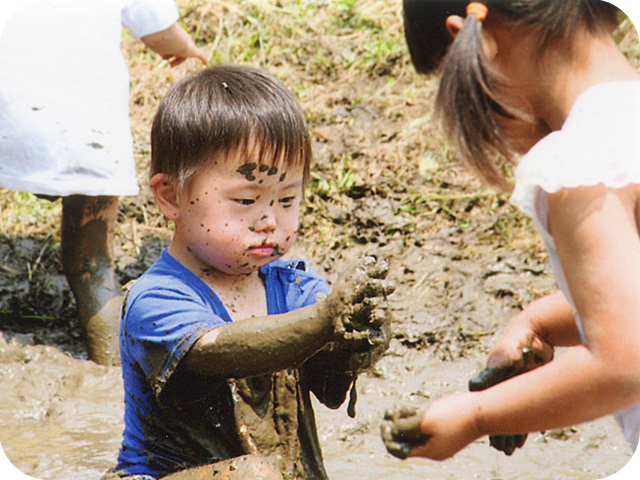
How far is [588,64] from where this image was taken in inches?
68.9

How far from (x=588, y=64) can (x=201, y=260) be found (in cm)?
88

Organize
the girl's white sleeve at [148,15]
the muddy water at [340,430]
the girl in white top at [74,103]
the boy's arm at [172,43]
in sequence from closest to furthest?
the muddy water at [340,430] → the girl in white top at [74,103] → the girl's white sleeve at [148,15] → the boy's arm at [172,43]

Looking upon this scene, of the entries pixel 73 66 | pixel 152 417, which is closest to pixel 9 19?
pixel 73 66

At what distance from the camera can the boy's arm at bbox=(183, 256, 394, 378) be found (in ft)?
4.92

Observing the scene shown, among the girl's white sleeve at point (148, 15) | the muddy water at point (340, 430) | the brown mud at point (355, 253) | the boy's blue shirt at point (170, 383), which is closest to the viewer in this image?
the boy's blue shirt at point (170, 383)

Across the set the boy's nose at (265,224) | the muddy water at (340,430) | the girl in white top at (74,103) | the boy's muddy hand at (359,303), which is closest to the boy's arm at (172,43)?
the girl in white top at (74,103)

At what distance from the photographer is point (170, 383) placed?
64.7 inches

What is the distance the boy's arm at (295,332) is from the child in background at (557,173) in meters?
0.24

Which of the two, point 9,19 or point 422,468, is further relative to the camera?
point 9,19

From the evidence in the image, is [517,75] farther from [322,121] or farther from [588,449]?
[322,121]

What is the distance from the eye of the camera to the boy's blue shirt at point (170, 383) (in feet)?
5.38

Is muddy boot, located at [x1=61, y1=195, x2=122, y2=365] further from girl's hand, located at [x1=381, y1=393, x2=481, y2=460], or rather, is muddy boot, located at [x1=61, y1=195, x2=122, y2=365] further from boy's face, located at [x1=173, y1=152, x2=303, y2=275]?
girl's hand, located at [x1=381, y1=393, x2=481, y2=460]

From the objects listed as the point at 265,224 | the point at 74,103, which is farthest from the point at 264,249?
the point at 74,103

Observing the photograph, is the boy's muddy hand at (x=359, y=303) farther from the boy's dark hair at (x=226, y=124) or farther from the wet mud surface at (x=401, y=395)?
the wet mud surface at (x=401, y=395)
